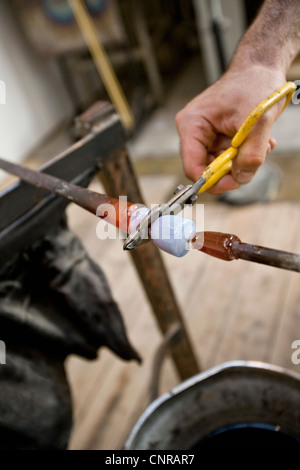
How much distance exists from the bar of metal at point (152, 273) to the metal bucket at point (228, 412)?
27 centimetres

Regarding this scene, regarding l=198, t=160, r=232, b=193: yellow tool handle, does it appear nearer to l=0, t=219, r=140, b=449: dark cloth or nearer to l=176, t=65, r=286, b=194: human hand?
l=176, t=65, r=286, b=194: human hand

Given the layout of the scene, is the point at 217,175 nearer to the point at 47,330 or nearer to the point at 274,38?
the point at 274,38

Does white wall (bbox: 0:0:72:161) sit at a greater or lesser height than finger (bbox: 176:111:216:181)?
greater

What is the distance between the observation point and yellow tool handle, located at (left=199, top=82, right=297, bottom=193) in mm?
605

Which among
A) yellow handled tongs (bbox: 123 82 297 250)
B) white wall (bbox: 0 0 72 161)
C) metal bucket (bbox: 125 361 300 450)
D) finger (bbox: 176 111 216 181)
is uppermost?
white wall (bbox: 0 0 72 161)

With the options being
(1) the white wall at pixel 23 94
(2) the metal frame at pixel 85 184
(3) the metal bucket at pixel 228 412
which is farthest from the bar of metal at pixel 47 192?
(1) the white wall at pixel 23 94

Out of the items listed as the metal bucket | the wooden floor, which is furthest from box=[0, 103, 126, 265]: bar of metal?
the wooden floor

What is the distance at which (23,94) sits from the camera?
3605mm

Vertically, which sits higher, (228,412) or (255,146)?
(255,146)

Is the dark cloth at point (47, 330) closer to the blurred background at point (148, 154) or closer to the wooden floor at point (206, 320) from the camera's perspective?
the blurred background at point (148, 154)

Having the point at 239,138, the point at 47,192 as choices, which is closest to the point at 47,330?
the point at 47,192

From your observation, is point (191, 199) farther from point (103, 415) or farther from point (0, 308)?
point (103, 415)

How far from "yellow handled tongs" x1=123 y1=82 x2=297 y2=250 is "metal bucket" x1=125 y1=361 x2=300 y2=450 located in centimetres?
47

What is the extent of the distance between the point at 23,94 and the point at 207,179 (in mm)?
3427
